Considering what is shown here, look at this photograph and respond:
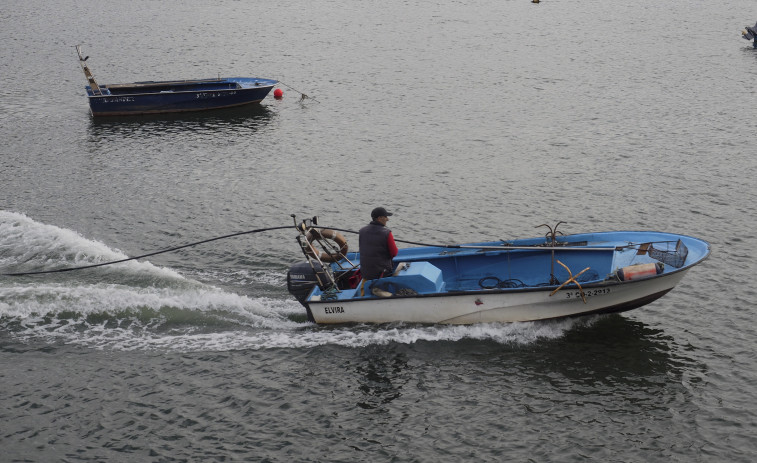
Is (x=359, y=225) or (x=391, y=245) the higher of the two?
(x=391, y=245)

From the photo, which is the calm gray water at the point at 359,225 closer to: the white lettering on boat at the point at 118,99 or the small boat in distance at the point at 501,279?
the small boat in distance at the point at 501,279

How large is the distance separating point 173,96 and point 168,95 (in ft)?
0.70

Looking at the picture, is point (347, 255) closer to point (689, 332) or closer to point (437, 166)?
point (689, 332)

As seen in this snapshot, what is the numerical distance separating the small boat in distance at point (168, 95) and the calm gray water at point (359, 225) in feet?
2.40

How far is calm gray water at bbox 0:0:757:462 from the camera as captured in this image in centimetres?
1282

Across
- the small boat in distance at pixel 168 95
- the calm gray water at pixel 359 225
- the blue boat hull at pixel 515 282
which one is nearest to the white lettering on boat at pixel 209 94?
the small boat in distance at pixel 168 95

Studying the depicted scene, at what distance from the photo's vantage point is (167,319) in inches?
625

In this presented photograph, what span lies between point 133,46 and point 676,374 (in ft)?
136

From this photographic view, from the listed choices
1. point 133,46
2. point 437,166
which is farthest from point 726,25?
point 133,46

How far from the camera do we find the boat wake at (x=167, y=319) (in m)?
15.1

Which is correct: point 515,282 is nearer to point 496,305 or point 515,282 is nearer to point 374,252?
point 496,305

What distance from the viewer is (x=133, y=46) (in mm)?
47250

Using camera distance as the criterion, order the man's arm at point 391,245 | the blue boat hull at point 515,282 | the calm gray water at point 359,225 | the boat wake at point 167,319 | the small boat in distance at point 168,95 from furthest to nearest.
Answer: the small boat in distance at point 168,95 < the boat wake at point 167,319 < the man's arm at point 391,245 < the blue boat hull at point 515,282 < the calm gray water at point 359,225

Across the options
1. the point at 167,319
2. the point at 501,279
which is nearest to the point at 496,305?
the point at 501,279
